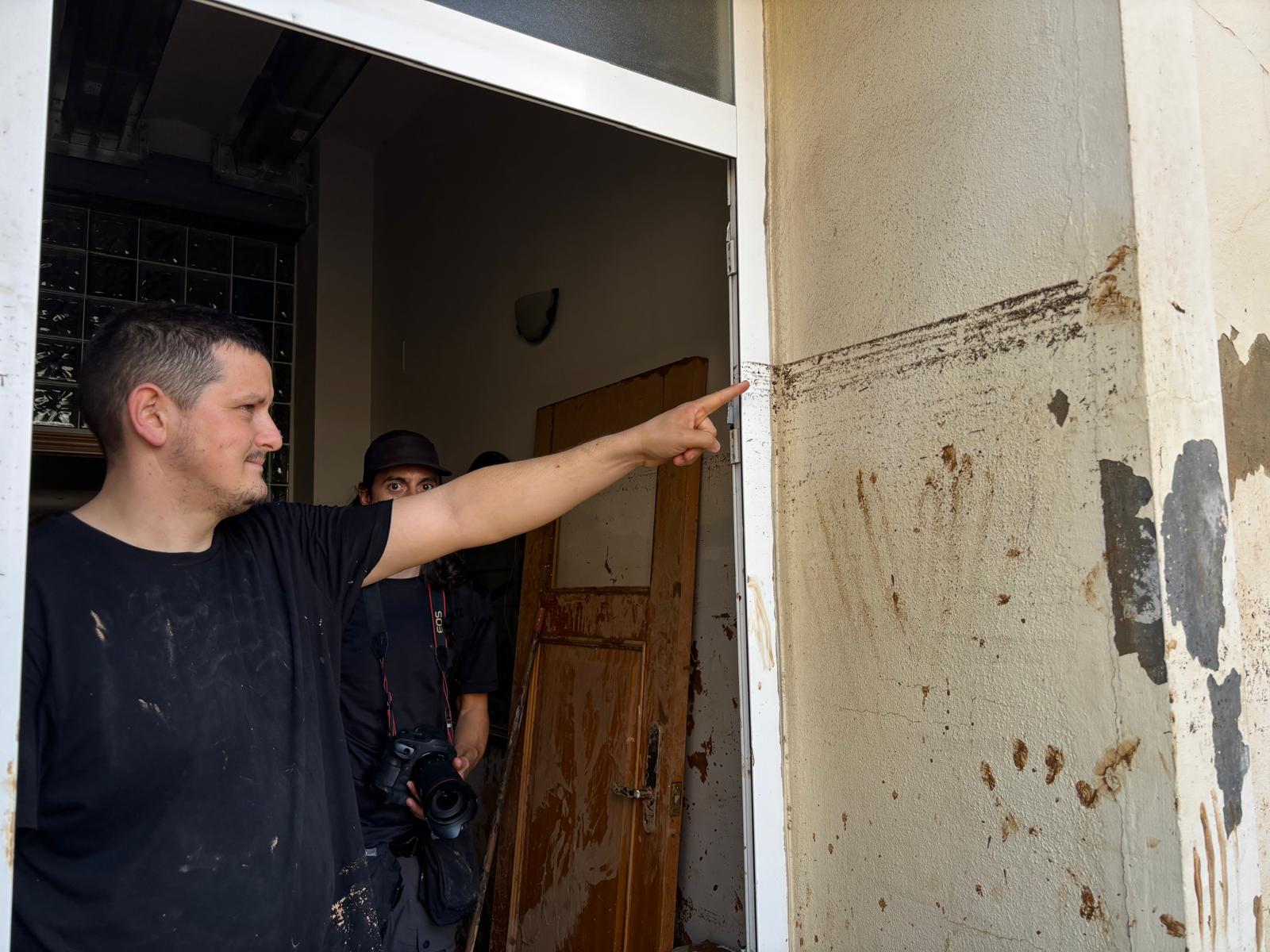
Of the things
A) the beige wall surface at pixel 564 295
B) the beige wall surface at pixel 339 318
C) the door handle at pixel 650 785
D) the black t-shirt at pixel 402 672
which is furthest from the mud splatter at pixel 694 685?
the beige wall surface at pixel 339 318

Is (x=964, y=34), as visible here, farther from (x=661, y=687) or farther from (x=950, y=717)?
(x=661, y=687)

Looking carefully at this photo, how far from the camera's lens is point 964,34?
5.40ft

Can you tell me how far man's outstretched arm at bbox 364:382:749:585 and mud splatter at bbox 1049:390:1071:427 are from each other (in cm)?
57

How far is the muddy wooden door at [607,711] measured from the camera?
255 cm

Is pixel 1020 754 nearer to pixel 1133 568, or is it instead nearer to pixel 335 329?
pixel 1133 568

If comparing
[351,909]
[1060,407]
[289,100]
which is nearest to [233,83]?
[289,100]

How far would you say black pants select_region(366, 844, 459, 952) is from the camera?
6.81 feet

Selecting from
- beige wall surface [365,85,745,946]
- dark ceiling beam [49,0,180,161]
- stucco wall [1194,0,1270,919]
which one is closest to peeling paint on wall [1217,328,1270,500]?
stucco wall [1194,0,1270,919]

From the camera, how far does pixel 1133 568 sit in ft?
4.40

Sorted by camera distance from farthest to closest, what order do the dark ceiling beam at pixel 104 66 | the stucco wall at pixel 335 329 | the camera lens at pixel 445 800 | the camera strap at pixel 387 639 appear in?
the stucco wall at pixel 335 329 < the dark ceiling beam at pixel 104 66 < the camera strap at pixel 387 639 < the camera lens at pixel 445 800

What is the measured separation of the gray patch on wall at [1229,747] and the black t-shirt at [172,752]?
1334 mm

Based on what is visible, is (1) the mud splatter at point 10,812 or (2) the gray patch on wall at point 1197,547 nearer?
(1) the mud splatter at point 10,812

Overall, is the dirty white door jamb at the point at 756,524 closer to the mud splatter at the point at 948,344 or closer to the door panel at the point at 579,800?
the mud splatter at the point at 948,344

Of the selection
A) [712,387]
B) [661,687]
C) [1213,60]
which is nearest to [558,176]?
[712,387]
